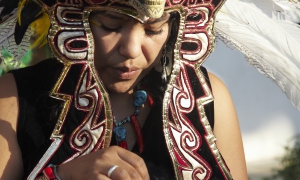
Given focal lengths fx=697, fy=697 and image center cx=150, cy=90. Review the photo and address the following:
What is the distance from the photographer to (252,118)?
4336 mm

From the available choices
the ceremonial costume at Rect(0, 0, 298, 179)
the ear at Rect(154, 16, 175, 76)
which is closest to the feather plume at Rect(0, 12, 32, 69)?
the ceremonial costume at Rect(0, 0, 298, 179)

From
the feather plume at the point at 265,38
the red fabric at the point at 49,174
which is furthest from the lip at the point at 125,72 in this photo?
the feather plume at the point at 265,38

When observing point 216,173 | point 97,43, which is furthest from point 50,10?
point 216,173

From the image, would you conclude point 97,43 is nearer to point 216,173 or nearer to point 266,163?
point 216,173

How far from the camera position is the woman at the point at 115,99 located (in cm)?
229

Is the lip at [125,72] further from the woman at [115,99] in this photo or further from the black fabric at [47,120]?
the black fabric at [47,120]

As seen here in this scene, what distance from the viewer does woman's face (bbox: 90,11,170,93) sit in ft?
7.52

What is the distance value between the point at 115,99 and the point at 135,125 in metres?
0.12

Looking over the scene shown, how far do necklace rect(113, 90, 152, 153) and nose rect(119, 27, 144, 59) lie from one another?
30 cm

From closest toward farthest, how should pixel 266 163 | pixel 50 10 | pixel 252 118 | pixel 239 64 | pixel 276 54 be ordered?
pixel 50 10, pixel 276 54, pixel 239 64, pixel 252 118, pixel 266 163

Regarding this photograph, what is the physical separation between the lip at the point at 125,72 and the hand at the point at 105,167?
287 millimetres

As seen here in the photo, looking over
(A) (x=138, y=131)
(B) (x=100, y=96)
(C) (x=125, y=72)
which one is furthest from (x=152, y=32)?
(A) (x=138, y=131)

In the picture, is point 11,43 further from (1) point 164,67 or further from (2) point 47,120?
A: (1) point 164,67

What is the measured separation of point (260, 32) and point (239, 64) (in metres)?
0.63
